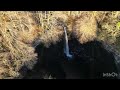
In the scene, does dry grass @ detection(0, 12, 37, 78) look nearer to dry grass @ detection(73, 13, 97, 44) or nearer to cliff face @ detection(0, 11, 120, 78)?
cliff face @ detection(0, 11, 120, 78)

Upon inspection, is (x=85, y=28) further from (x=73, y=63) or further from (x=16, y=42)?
(x=16, y=42)

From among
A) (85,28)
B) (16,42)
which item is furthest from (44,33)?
(85,28)

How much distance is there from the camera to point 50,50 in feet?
9.58

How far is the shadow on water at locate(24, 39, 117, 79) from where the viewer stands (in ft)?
9.52

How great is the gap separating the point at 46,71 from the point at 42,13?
0.72m

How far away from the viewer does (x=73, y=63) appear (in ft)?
9.54

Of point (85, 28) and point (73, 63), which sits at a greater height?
point (85, 28)

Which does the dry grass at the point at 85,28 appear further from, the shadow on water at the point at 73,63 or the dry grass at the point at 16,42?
the dry grass at the point at 16,42

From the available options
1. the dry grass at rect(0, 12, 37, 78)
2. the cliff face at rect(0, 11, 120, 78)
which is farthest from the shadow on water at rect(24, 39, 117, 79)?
the dry grass at rect(0, 12, 37, 78)

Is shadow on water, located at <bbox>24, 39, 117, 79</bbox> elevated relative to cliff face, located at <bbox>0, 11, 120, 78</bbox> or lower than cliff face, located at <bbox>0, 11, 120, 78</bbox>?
lower

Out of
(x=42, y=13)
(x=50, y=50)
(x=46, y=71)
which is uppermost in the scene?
(x=42, y=13)

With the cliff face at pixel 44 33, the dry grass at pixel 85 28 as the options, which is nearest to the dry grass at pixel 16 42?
the cliff face at pixel 44 33
